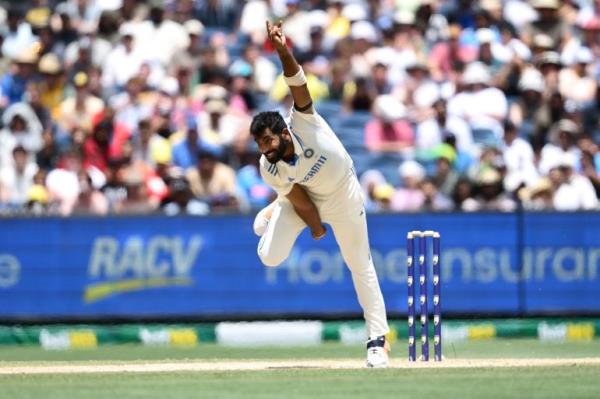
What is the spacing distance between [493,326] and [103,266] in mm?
3470

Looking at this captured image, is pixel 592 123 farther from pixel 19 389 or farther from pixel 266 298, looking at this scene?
pixel 19 389

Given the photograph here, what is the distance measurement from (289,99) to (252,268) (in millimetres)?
2957

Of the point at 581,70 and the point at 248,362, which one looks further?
the point at 581,70

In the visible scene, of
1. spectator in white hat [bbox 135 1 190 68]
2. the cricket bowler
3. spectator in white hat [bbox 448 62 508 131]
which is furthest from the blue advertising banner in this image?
spectator in white hat [bbox 135 1 190 68]

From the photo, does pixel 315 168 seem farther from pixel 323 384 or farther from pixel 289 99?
pixel 289 99

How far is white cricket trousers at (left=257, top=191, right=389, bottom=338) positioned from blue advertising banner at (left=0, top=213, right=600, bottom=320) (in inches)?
146

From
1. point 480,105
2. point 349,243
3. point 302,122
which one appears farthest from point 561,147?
point 302,122

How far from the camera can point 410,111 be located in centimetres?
1677

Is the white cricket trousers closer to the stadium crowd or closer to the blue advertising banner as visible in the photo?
the blue advertising banner

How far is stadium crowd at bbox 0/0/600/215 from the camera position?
15492 millimetres

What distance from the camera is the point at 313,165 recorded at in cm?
1008

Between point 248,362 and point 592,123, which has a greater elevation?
point 592,123

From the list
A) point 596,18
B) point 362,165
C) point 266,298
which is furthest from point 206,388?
point 596,18

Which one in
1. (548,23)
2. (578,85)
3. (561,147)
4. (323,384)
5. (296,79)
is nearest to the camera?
(323,384)
